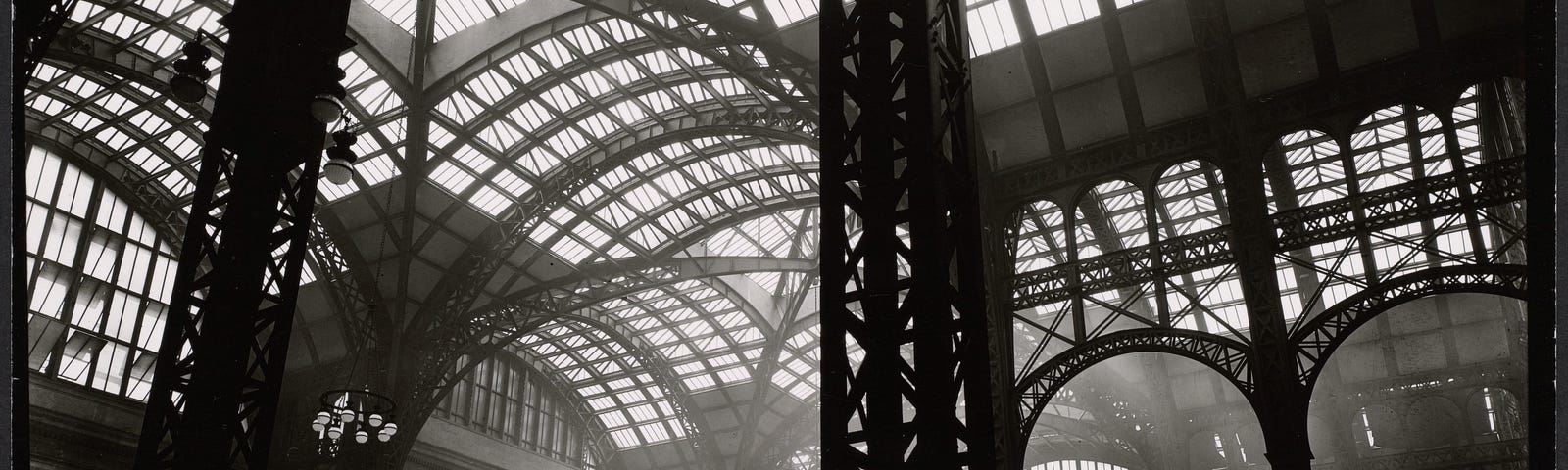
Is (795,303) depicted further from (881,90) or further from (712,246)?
(881,90)

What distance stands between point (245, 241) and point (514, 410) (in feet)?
116

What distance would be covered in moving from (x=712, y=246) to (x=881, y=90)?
2916cm

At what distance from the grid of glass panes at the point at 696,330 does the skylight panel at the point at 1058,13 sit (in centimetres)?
1947

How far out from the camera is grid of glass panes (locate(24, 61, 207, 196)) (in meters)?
27.2

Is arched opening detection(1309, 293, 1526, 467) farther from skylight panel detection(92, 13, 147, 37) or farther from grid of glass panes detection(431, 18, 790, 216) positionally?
skylight panel detection(92, 13, 147, 37)

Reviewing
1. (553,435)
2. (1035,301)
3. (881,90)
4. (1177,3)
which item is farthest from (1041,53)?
(553,435)

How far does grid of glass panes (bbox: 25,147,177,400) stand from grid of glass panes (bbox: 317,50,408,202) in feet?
22.0

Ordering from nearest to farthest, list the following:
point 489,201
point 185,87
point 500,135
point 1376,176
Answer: point 185,87, point 1376,176, point 500,135, point 489,201

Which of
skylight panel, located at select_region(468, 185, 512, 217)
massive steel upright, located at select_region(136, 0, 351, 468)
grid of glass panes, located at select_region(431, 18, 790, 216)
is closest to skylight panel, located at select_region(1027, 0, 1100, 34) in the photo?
grid of glass panes, located at select_region(431, 18, 790, 216)

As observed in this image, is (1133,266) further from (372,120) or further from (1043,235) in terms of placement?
(372,120)

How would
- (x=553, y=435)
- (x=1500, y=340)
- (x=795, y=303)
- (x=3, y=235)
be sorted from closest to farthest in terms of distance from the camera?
1. (x=3, y=235)
2. (x=1500, y=340)
3. (x=795, y=303)
4. (x=553, y=435)

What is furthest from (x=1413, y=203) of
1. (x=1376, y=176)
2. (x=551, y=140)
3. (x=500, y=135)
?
(x=500, y=135)

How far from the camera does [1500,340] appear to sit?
30766mm

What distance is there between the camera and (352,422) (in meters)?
28.8
